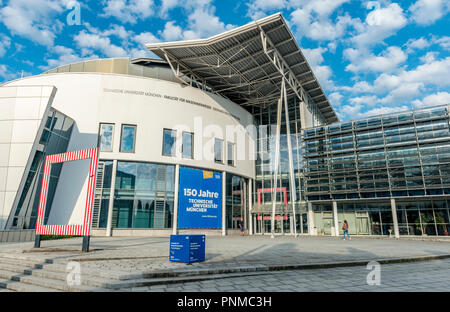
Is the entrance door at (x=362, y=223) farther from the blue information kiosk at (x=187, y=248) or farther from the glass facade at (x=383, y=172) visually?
the blue information kiosk at (x=187, y=248)

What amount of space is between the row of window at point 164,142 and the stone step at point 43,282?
65.1 ft

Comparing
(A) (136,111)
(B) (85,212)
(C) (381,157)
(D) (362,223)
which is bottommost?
→ (D) (362,223)

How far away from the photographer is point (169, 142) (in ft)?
101

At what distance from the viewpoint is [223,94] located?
3972 centimetres

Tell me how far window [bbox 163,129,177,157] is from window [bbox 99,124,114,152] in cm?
513

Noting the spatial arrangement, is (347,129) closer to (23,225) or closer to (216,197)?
(216,197)

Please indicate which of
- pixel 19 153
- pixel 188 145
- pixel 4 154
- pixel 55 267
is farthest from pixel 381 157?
pixel 4 154

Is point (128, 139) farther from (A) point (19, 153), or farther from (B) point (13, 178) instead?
(B) point (13, 178)

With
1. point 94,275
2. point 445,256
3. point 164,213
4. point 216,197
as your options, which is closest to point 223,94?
point 216,197

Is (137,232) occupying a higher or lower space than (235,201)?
lower

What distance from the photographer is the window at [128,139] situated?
1123 inches

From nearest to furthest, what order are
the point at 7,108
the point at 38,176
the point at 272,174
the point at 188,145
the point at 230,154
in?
the point at 38,176
the point at 7,108
the point at 188,145
the point at 230,154
the point at 272,174

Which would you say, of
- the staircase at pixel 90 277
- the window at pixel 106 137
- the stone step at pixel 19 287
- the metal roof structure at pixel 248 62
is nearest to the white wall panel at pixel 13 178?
the window at pixel 106 137

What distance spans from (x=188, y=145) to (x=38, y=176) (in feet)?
46.7
